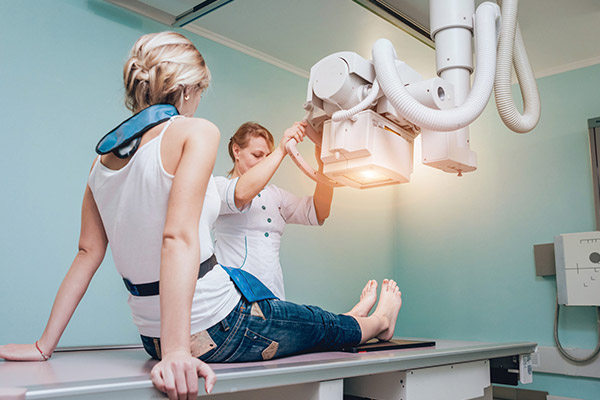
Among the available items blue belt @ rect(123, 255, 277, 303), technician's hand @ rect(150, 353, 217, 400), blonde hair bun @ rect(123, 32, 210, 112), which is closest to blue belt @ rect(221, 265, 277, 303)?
blue belt @ rect(123, 255, 277, 303)

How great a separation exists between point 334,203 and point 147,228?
2.39m

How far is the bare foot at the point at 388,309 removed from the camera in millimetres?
1791

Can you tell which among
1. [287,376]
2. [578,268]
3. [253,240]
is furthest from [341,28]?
[287,376]

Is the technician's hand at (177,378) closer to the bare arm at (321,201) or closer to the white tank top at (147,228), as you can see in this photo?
the white tank top at (147,228)

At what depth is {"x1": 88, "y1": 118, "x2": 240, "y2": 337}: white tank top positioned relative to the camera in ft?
3.65

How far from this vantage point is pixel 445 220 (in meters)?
3.53

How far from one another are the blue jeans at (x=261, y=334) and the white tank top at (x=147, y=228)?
0.03 m

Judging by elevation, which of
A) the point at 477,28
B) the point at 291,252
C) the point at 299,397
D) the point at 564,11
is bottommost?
the point at 299,397

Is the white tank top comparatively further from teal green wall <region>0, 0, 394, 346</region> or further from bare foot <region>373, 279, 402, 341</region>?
teal green wall <region>0, 0, 394, 346</region>

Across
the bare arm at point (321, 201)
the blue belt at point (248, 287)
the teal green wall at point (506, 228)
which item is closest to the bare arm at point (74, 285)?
the blue belt at point (248, 287)

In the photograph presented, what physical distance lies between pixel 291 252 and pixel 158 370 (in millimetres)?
2222

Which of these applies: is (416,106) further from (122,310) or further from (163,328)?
(122,310)

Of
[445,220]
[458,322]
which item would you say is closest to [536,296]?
[458,322]

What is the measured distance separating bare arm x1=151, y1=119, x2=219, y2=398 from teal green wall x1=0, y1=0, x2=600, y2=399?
4.76 ft
